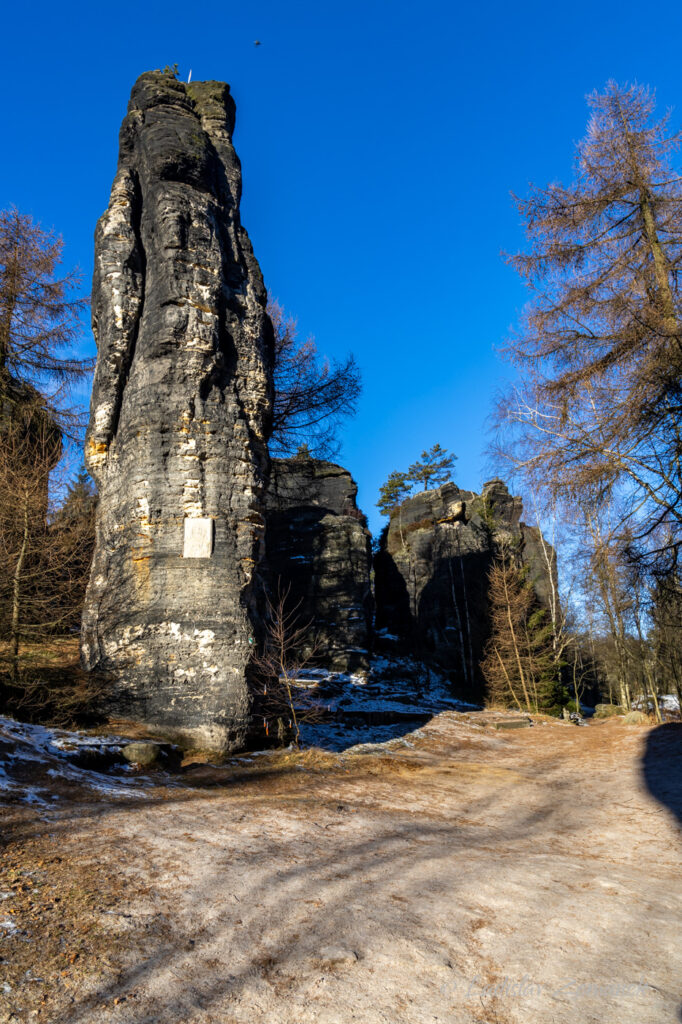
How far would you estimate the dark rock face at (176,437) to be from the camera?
8.38m

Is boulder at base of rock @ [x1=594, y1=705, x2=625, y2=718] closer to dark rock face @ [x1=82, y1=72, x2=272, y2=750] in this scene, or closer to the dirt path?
the dirt path

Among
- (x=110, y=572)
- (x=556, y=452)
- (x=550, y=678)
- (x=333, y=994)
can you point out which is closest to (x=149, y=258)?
(x=110, y=572)

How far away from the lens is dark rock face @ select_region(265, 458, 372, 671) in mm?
20016

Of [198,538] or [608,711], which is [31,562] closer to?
[198,538]

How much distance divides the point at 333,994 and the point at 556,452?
730cm

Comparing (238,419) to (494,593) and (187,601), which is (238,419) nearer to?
(187,601)

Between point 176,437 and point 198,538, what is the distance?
1600 millimetres

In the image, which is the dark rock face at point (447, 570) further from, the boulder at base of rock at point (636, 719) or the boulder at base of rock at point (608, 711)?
the boulder at base of rock at point (636, 719)

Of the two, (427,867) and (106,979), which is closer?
(106,979)

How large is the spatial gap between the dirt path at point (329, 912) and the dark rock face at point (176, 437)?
2.17 m

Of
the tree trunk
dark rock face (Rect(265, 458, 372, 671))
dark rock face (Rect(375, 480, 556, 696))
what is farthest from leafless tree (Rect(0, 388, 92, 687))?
dark rock face (Rect(375, 480, 556, 696))

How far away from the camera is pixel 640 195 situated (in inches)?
356

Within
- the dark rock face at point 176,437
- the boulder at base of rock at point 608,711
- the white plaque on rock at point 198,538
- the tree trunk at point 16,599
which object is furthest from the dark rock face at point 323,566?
the tree trunk at point 16,599

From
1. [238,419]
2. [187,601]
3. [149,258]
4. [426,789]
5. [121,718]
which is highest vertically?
[149,258]
